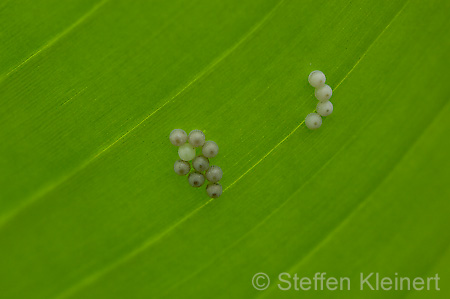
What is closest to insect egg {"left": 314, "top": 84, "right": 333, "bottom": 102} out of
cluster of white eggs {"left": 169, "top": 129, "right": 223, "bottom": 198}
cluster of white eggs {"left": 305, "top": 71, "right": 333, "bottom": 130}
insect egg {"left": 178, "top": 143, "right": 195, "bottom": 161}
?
cluster of white eggs {"left": 305, "top": 71, "right": 333, "bottom": 130}

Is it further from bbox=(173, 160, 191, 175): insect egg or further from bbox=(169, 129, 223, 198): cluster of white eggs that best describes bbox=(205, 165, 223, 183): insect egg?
bbox=(173, 160, 191, 175): insect egg

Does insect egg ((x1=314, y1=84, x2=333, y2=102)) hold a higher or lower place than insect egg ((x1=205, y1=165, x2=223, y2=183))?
higher

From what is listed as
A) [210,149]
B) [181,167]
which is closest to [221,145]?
[210,149]

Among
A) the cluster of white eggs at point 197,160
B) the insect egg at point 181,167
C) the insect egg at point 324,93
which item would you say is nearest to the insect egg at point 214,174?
the cluster of white eggs at point 197,160

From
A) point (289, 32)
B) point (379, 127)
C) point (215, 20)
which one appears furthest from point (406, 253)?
point (215, 20)

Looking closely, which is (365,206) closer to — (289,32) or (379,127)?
(379,127)

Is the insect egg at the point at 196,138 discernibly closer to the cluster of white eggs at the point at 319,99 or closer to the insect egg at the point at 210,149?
the insect egg at the point at 210,149
